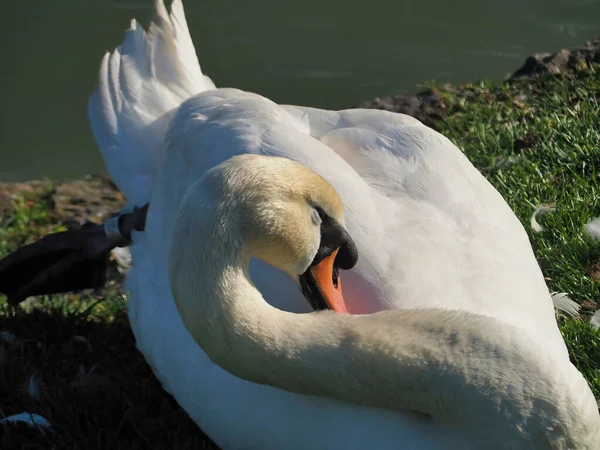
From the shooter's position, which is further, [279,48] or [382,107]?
[279,48]

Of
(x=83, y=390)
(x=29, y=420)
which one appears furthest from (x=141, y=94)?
(x=29, y=420)

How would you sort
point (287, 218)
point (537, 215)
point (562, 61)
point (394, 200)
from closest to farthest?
1. point (287, 218)
2. point (394, 200)
3. point (537, 215)
4. point (562, 61)

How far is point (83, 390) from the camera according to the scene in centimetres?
325

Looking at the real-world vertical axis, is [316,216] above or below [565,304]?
above

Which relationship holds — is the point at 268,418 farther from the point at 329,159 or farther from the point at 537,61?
the point at 537,61

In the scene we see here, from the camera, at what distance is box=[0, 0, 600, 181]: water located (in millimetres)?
7285

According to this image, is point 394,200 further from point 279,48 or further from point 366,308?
point 279,48

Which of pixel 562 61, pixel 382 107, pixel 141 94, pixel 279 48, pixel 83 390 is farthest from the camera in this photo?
pixel 279 48

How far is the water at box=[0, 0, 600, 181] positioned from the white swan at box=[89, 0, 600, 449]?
142 inches

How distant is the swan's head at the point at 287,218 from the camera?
2.30m

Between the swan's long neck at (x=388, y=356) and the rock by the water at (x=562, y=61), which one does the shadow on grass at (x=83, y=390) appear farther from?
the rock by the water at (x=562, y=61)

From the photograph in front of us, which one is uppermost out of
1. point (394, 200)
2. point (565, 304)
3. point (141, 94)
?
point (394, 200)

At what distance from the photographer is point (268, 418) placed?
8.20 feet

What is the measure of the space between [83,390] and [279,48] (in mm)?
5383
